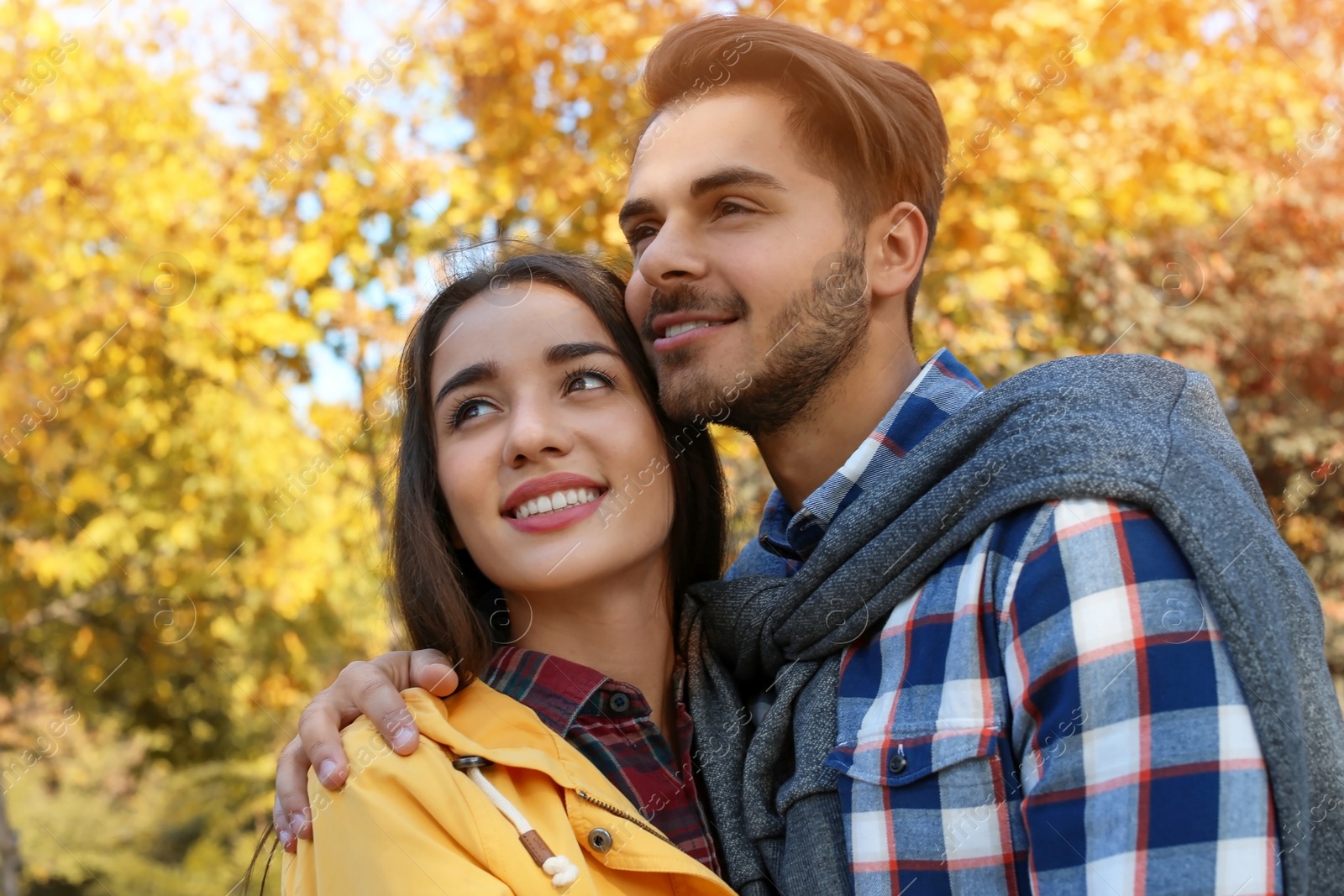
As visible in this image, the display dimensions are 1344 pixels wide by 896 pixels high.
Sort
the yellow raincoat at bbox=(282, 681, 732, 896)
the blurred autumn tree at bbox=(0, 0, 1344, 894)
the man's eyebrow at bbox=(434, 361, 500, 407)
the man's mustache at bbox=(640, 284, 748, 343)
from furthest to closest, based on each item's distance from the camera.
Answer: the blurred autumn tree at bbox=(0, 0, 1344, 894) < the man's mustache at bbox=(640, 284, 748, 343) < the man's eyebrow at bbox=(434, 361, 500, 407) < the yellow raincoat at bbox=(282, 681, 732, 896)

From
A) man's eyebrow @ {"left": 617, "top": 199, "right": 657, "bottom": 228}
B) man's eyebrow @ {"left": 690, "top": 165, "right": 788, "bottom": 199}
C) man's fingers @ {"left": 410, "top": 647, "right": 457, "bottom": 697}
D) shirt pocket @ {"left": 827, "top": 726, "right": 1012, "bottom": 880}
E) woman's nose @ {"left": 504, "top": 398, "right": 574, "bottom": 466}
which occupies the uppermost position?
man's eyebrow @ {"left": 617, "top": 199, "right": 657, "bottom": 228}

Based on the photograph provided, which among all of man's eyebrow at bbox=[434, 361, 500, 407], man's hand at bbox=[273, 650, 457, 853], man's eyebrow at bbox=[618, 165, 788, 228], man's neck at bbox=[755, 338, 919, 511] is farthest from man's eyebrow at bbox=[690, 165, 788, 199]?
man's hand at bbox=[273, 650, 457, 853]

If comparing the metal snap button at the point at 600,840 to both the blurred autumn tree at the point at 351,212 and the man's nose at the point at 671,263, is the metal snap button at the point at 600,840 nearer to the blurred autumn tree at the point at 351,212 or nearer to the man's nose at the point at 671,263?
the man's nose at the point at 671,263

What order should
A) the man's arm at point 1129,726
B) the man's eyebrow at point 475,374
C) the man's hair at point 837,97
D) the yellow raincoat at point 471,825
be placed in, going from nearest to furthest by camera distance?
the man's arm at point 1129,726, the yellow raincoat at point 471,825, the man's eyebrow at point 475,374, the man's hair at point 837,97

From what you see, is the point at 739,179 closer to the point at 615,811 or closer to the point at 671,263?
the point at 671,263

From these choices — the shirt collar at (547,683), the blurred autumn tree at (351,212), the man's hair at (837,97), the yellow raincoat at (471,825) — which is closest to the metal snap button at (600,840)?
the yellow raincoat at (471,825)

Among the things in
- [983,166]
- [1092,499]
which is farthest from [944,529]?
[983,166]

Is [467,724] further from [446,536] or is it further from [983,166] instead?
[983,166]

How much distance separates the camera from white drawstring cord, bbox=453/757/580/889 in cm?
158

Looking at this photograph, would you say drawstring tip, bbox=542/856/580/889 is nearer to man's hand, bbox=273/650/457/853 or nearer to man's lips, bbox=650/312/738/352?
man's hand, bbox=273/650/457/853

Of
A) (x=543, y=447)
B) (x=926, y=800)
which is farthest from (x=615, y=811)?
(x=543, y=447)

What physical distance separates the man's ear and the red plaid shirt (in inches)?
34.9

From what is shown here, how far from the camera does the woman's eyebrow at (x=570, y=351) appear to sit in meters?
2.08

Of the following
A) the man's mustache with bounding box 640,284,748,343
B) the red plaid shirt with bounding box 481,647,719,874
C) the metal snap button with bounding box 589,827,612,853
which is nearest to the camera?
the metal snap button with bounding box 589,827,612,853
